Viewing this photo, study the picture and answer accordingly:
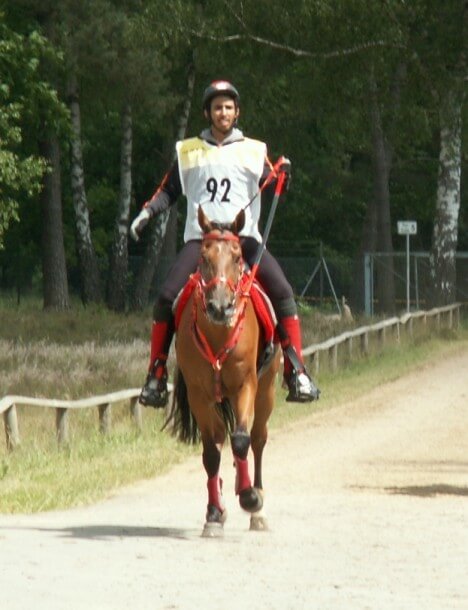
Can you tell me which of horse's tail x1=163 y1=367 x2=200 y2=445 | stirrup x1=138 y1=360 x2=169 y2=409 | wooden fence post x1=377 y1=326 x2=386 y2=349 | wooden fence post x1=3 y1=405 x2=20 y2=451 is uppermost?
stirrup x1=138 y1=360 x2=169 y2=409

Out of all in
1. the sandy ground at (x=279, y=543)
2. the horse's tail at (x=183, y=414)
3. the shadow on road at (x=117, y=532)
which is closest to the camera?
the sandy ground at (x=279, y=543)

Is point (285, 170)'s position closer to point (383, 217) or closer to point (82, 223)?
point (82, 223)

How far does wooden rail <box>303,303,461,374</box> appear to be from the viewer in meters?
30.8

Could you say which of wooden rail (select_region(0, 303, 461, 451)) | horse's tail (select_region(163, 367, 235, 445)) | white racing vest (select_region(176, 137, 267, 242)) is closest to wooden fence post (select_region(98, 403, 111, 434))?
wooden rail (select_region(0, 303, 461, 451))

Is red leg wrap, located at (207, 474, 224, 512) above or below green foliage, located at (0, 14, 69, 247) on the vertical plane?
below

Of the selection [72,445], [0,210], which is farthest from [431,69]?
[72,445]

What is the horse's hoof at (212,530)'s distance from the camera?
492 inches

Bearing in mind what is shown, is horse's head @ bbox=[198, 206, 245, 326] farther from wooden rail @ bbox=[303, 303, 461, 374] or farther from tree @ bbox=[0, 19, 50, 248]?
tree @ bbox=[0, 19, 50, 248]

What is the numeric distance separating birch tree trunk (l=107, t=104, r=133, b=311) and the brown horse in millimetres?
39191

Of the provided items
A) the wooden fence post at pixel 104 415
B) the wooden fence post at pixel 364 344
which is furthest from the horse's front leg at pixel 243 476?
the wooden fence post at pixel 364 344

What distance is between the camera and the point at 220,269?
39.4 feet

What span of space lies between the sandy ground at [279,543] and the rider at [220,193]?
128 cm

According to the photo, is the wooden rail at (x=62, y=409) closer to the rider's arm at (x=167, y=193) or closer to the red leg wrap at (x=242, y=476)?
the rider's arm at (x=167, y=193)

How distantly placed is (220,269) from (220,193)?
1038mm
